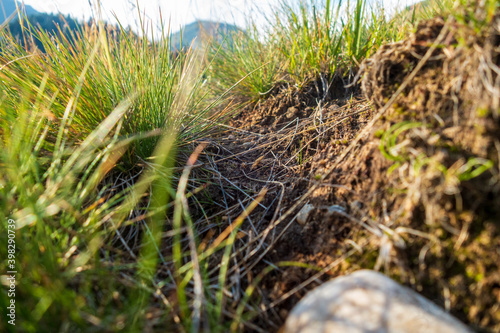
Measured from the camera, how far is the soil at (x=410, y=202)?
734 millimetres

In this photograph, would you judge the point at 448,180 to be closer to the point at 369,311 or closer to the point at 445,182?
the point at 445,182

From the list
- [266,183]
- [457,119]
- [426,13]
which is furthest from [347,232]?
[426,13]

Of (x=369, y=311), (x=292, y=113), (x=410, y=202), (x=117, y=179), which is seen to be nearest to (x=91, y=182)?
(x=117, y=179)

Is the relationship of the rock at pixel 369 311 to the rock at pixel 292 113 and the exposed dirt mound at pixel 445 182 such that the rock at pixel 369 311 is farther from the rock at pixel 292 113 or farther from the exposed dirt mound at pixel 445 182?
the rock at pixel 292 113

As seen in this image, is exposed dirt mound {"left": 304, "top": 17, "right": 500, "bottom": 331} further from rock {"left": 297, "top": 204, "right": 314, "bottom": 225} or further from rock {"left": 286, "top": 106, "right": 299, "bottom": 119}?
rock {"left": 286, "top": 106, "right": 299, "bottom": 119}

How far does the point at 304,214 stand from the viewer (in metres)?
1.20

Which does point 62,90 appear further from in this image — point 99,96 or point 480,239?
point 480,239

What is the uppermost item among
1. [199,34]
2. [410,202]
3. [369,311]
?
[199,34]

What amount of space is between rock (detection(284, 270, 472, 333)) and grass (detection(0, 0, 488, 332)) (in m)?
0.20

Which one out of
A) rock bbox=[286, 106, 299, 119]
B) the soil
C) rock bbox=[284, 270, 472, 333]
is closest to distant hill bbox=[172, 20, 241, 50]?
rock bbox=[286, 106, 299, 119]

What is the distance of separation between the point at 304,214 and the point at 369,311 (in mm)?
542

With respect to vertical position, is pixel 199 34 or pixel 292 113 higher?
pixel 199 34

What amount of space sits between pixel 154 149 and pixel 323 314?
117cm

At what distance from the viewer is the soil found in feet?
2.41
